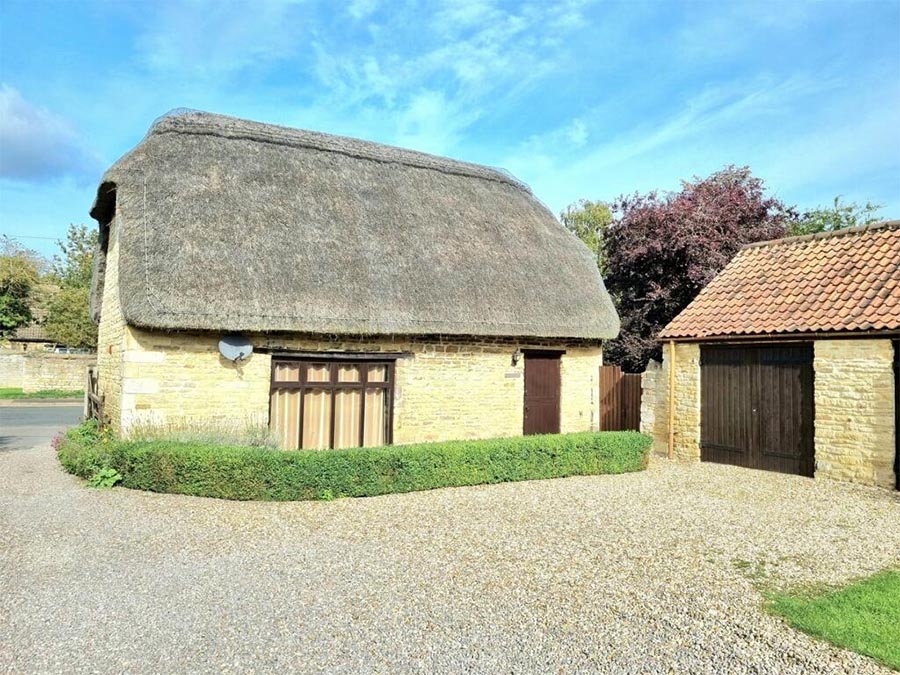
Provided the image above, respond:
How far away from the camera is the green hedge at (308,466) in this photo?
24.9ft

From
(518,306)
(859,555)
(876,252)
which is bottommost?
(859,555)

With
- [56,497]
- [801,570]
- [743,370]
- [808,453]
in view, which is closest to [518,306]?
[743,370]

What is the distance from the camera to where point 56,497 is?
7562 mm

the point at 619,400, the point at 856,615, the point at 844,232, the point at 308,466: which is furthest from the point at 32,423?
the point at 844,232

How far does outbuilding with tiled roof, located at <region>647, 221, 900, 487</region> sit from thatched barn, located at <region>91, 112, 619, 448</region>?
1977mm

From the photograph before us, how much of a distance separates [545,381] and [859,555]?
6837mm

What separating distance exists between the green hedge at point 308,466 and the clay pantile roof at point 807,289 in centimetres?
413

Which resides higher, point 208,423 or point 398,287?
point 398,287

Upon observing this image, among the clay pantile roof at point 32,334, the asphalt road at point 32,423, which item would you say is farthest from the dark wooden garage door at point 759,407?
the clay pantile roof at point 32,334

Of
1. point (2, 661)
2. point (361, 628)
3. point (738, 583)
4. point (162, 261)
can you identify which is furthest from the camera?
point (162, 261)

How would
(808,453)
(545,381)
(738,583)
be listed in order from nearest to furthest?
(738,583)
(808,453)
(545,381)

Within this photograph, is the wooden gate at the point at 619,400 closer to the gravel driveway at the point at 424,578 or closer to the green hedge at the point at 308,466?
the green hedge at the point at 308,466

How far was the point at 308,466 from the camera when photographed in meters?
7.65

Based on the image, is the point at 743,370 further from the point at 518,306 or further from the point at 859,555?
the point at 859,555
